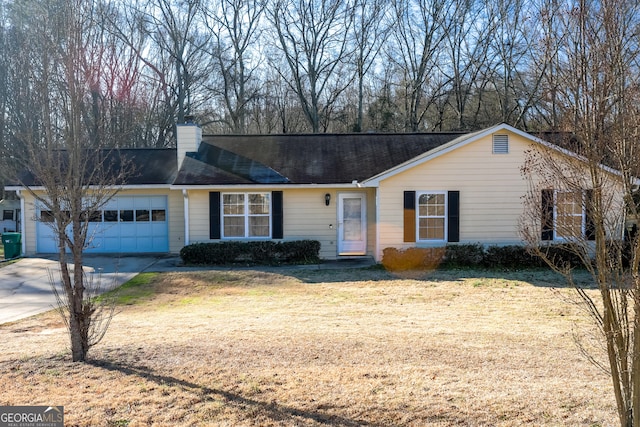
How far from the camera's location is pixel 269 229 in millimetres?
16453

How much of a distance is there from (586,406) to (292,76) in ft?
103

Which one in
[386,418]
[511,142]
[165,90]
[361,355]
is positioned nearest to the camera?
[386,418]

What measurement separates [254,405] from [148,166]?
16.4m

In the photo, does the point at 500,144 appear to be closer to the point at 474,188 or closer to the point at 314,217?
the point at 474,188

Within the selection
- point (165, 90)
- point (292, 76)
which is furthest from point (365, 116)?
point (165, 90)

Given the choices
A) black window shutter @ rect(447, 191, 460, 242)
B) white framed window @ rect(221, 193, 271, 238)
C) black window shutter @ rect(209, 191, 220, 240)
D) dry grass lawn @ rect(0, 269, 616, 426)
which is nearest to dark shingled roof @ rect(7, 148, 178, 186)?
black window shutter @ rect(209, 191, 220, 240)

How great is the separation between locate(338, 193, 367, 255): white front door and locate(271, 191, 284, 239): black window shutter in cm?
193

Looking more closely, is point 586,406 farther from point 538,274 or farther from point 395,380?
point 538,274

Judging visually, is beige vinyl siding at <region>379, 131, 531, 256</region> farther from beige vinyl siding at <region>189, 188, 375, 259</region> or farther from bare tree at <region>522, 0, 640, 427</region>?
bare tree at <region>522, 0, 640, 427</region>

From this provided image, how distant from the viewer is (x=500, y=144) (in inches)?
580

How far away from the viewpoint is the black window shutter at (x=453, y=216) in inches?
587

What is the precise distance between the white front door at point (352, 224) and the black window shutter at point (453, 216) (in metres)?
2.88

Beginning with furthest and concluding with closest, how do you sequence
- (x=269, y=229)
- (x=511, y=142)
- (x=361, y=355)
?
1. (x=269, y=229)
2. (x=511, y=142)
3. (x=361, y=355)

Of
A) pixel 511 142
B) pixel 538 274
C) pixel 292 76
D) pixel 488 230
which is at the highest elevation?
pixel 292 76
